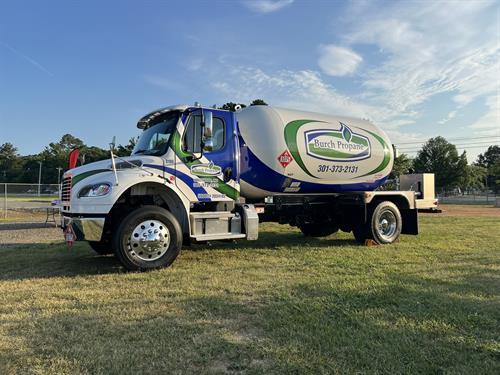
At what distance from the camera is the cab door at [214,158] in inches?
310

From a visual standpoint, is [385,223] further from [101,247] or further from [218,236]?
[101,247]

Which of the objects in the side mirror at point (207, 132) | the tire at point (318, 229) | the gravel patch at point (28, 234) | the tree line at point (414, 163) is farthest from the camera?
the tree line at point (414, 163)

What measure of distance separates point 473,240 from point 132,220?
8424 millimetres

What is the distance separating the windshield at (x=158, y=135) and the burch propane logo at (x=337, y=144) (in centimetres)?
326

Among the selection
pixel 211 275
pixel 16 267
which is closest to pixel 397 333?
pixel 211 275

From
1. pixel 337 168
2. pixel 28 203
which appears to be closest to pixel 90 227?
pixel 337 168

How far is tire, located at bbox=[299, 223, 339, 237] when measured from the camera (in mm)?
11539

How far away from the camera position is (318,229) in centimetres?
1178

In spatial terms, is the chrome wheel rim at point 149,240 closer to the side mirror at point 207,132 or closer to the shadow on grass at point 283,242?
the side mirror at point 207,132

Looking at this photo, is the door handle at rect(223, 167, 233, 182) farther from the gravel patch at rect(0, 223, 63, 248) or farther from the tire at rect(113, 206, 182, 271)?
the gravel patch at rect(0, 223, 63, 248)

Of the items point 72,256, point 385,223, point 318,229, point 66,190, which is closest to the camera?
point 66,190

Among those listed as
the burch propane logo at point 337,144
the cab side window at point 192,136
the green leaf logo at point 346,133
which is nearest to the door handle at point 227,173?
the cab side window at point 192,136

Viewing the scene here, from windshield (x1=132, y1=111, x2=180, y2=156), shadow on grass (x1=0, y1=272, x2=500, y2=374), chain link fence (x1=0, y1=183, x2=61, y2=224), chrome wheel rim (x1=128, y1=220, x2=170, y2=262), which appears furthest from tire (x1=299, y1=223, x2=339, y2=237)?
chain link fence (x1=0, y1=183, x2=61, y2=224)

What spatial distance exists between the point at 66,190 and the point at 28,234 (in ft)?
21.6
